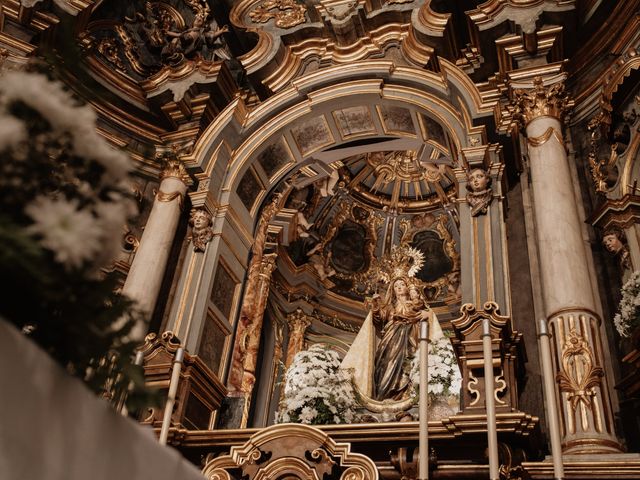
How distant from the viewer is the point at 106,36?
8680 mm

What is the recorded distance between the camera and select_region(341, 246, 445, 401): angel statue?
693 centimetres

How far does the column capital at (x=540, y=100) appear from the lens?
614 centimetres

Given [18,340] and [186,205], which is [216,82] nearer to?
[186,205]

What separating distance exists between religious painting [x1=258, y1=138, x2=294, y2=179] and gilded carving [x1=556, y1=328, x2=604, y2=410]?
15.4 feet

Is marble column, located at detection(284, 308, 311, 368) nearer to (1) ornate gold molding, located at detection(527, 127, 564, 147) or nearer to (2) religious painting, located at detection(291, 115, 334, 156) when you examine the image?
(2) religious painting, located at detection(291, 115, 334, 156)

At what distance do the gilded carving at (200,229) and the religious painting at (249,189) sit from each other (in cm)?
80

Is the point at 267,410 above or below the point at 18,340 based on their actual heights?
above

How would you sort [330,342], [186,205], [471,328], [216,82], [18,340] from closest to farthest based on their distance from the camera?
1. [18,340]
2. [471,328]
3. [186,205]
4. [216,82]
5. [330,342]

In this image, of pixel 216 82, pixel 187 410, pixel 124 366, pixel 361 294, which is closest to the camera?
pixel 124 366

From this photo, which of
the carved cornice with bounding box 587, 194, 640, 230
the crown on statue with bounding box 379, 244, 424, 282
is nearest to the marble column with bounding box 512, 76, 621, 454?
the carved cornice with bounding box 587, 194, 640, 230

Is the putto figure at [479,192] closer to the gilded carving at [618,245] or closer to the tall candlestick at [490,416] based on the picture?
the gilded carving at [618,245]

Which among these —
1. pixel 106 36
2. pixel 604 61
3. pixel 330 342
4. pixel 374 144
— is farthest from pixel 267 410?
pixel 604 61

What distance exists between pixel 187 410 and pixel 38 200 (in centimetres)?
489

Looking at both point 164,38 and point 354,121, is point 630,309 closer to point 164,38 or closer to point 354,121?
point 354,121
